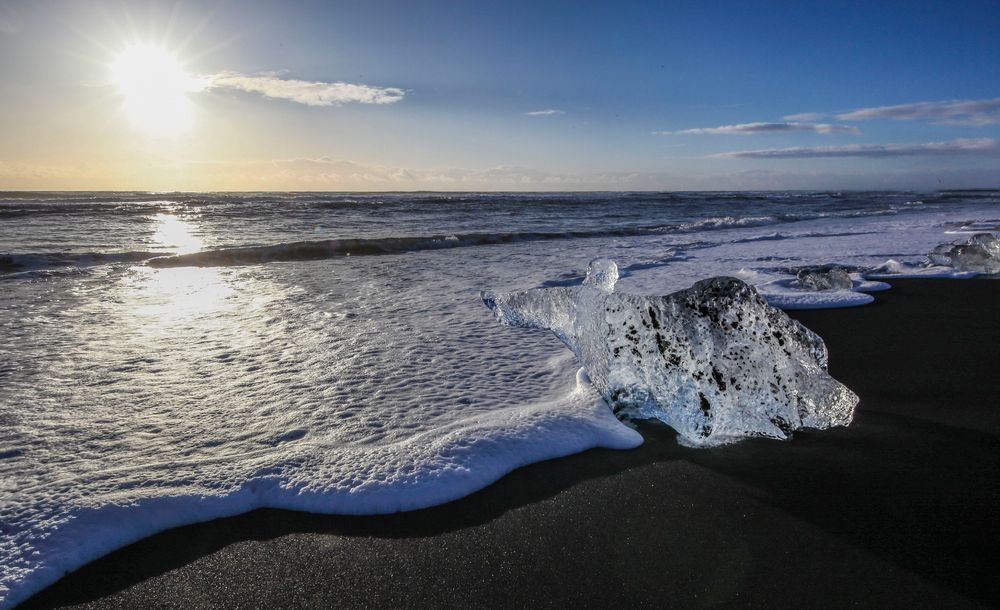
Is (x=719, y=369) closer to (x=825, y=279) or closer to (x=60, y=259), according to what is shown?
(x=825, y=279)

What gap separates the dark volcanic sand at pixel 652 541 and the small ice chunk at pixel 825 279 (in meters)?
3.87

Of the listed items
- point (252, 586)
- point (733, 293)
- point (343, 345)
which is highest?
point (733, 293)

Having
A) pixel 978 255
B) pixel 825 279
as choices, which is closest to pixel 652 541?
pixel 825 279

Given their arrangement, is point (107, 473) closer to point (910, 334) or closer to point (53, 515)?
point (53, 515)

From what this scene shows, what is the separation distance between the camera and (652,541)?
6.51 ft

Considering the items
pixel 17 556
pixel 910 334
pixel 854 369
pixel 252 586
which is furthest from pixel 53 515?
pixel 910 334

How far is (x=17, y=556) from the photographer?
188 centimetres

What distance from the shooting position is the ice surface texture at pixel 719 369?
2.81 m

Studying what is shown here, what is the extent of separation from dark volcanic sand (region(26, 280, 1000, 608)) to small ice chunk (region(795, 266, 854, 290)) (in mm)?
3874

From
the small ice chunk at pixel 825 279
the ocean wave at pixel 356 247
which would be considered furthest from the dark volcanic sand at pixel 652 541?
the ocean wave at pixel 356 247

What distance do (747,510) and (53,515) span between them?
8.82 ft

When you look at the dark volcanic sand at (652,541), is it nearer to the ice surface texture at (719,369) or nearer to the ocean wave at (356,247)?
the ice surface texture at (719,369)

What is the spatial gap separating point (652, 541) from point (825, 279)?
5632mm

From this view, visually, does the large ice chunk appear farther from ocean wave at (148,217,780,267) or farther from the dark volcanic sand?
ocean wave at (148,217,780,267)
